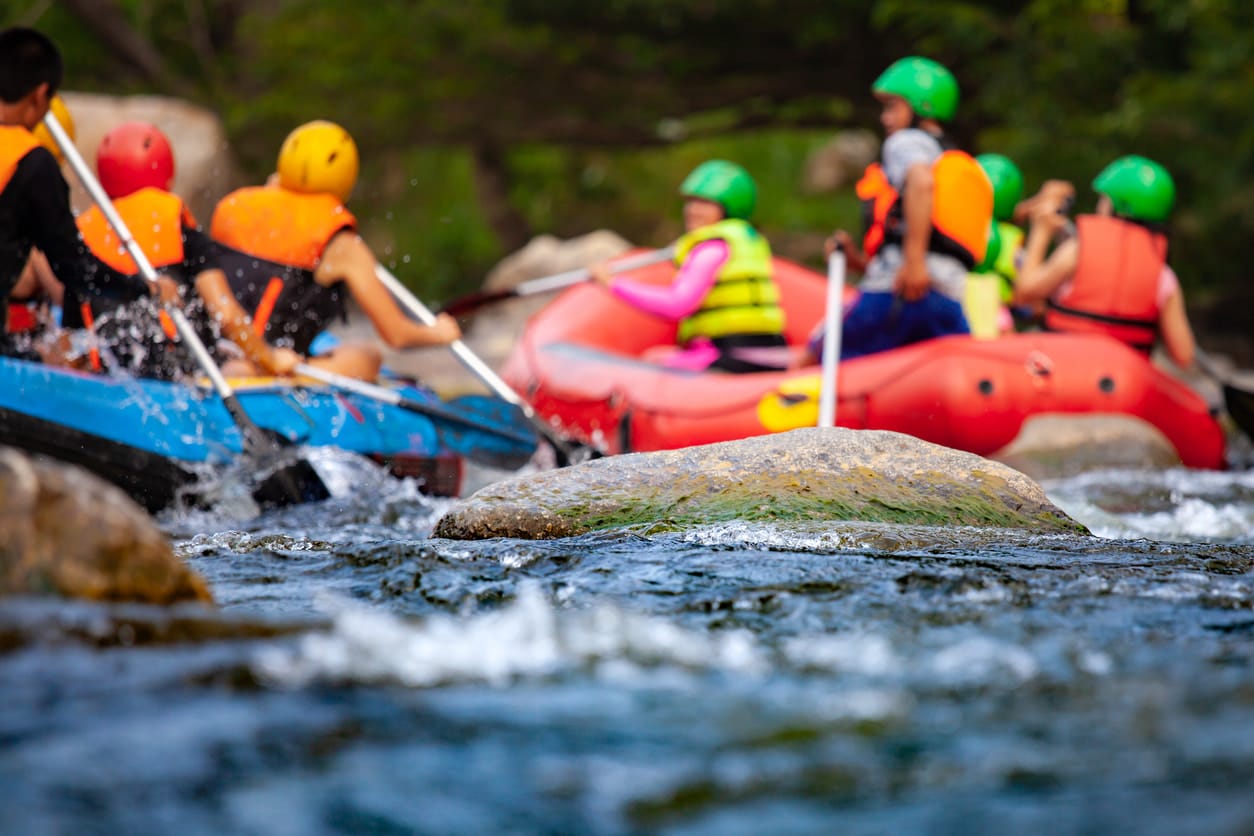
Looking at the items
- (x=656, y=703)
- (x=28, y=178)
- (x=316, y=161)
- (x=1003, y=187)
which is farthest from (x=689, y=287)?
(x=656, y=703)

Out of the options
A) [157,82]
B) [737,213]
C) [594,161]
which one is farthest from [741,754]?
[594,161]

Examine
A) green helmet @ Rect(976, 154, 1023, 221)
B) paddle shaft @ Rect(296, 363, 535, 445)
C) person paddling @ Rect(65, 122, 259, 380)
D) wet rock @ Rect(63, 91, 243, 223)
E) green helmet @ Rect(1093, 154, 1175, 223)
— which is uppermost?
wet rock @ Rect(63, 91, 243, 223)

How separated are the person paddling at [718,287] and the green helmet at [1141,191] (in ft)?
5.62

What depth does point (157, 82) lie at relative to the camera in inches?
632

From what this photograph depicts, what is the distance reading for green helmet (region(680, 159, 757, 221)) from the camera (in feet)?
24.8

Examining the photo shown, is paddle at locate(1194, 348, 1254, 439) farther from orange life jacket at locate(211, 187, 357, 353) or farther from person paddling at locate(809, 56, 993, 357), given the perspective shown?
orange life jacket at locate(211, 187, 357, 353)

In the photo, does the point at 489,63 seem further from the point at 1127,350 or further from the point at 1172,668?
the point at 1172,668

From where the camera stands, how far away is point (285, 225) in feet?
19.3

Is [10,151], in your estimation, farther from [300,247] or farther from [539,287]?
[539,287]

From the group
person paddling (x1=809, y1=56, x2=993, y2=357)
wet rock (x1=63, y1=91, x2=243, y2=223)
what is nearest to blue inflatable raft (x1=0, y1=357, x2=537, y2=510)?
person paddling (x1=809, y1=56, x2=993, y2=357)

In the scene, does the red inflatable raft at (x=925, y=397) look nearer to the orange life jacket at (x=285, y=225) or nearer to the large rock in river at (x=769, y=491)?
the orange life jacket at (x=285, y=225)

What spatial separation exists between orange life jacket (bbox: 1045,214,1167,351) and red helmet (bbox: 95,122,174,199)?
163 inches

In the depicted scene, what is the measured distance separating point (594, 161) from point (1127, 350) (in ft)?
48.0

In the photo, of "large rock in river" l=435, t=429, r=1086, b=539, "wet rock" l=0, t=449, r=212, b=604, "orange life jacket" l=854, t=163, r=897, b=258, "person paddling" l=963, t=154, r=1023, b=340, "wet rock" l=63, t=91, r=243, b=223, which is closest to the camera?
"wet rock" l=0, t=449, r=212, b=604
